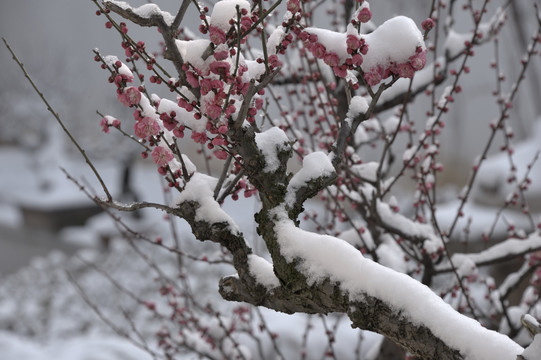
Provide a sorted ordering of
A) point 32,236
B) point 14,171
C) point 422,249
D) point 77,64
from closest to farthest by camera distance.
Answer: point 422,249, point 32,236, point 14,171, point 77,64

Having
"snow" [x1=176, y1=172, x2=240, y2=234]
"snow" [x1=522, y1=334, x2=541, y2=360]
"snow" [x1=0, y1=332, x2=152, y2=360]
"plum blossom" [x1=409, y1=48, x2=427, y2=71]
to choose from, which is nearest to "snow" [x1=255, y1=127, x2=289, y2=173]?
"snow" [x1=176, y1=172, x2=240, y2=234]

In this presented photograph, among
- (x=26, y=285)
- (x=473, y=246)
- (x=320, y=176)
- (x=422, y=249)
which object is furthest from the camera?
(x=26, y=285)

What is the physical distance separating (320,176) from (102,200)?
56 cm

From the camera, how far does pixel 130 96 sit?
1.20 metres

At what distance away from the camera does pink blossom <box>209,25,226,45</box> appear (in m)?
1.15

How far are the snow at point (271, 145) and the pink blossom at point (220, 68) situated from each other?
0.24 meters

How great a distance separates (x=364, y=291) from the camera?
1.14 meters

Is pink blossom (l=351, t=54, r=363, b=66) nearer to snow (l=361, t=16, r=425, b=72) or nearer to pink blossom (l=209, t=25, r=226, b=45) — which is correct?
snow (l=361, t=16, r=425, b=72)

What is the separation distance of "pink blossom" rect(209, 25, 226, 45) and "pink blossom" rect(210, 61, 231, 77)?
0.05m

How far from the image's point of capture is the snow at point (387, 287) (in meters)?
1.02

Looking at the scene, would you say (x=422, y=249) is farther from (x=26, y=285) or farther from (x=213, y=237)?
(x=26, y=285)

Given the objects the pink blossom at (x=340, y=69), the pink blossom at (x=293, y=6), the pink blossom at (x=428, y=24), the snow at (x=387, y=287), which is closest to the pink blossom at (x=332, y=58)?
the pink blossom at (x=340, y=69)

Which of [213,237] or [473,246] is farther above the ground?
[473,246]

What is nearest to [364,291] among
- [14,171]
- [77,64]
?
[14,171]
